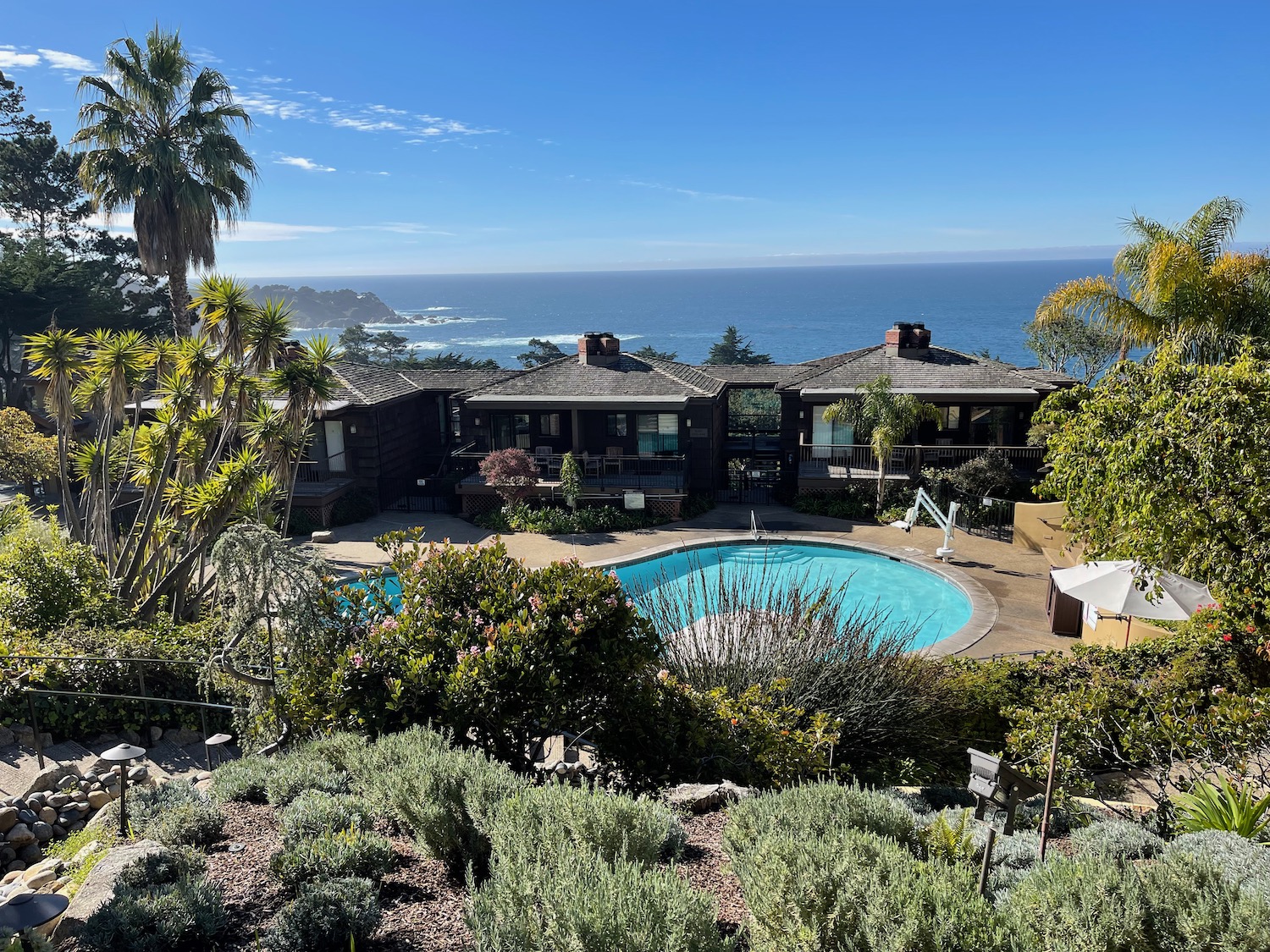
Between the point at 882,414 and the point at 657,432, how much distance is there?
7.22 meters

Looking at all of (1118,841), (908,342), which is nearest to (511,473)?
(908,342)

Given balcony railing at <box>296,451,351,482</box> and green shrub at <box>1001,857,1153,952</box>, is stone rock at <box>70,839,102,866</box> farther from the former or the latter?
balcony railing at <box>296,451,351,482</box>

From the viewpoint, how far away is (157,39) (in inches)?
973

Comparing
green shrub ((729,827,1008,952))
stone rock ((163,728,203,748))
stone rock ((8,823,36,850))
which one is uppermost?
green shrub ((729,827,1008,952))

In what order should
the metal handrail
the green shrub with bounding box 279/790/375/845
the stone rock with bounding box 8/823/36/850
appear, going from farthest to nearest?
the metal handrail → the stone rock with bounding box 8/823/36/850 → the green shrub with bounding box 279/790/375/845

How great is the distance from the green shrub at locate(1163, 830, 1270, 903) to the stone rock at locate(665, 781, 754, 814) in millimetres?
3146

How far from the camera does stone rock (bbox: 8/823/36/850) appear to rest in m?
8.30

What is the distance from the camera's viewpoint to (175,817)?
6.29 m

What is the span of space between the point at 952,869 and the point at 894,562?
641 inches

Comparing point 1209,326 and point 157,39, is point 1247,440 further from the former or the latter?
point 157,39

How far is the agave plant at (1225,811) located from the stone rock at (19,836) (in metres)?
10.7

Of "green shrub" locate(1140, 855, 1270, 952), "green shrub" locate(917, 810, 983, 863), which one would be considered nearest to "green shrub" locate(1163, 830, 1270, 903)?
"green shrub" locate(1140, 855, 1270, 952)

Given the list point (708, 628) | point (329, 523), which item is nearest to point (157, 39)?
point (329, 523)

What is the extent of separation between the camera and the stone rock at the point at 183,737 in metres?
10.9
